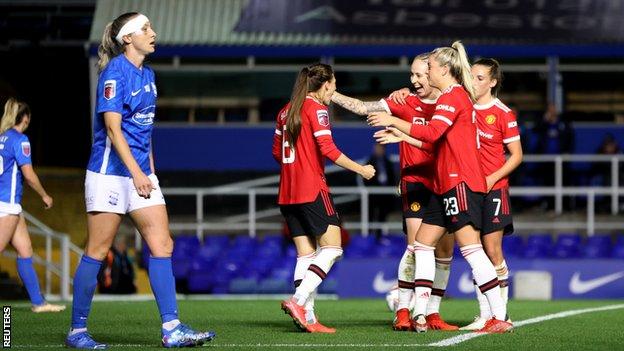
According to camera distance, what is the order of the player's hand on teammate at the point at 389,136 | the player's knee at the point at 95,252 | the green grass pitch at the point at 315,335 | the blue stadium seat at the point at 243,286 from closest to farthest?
1. the player's knee at the point at 95,252
2. the green grass pitch at the point at 315,335
3. the player's hand on teammate at the point at 389,136
4. the blue stadium seat at the point at 243,286

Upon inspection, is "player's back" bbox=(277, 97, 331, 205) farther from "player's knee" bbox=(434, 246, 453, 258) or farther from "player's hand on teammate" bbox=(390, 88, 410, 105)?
"player's knee" bbox=(434, 246, 453, 258)

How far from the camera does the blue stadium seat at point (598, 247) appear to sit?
21.5m

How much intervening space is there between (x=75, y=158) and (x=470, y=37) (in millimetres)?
12568

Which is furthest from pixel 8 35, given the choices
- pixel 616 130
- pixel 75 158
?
pixel 616 130

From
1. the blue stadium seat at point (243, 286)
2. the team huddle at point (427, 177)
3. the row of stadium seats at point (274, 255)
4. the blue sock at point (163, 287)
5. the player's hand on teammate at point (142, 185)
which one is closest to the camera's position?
the player's hand on teammate at point (142, 185)

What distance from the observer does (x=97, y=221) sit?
9289 mm

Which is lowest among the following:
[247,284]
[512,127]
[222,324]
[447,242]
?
[247,284]

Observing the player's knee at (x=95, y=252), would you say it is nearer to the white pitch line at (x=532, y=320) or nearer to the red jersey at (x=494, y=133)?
the white pitch line at (x=532, y=320)

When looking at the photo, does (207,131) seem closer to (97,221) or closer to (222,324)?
(222,324)

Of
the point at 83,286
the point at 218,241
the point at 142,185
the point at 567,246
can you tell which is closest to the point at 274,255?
the point at 218,241

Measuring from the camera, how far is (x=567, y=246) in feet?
71.4

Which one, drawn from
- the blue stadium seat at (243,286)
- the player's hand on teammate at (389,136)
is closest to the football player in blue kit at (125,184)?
the player's hand on teammate at (389,136)

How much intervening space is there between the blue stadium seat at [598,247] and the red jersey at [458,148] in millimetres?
11450

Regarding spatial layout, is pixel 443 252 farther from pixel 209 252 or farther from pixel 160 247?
pixel 209 252
